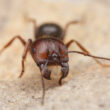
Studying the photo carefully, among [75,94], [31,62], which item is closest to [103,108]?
[75,94]

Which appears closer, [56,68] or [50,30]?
[56,68]

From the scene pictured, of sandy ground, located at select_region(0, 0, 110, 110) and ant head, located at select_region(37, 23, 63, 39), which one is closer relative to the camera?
sandy ground, located at select_region(0, 0, 110, 110)

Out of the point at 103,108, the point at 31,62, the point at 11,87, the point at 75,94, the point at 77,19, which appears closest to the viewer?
the point at 103,108

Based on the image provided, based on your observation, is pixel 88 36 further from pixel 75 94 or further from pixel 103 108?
pixel 103 108
